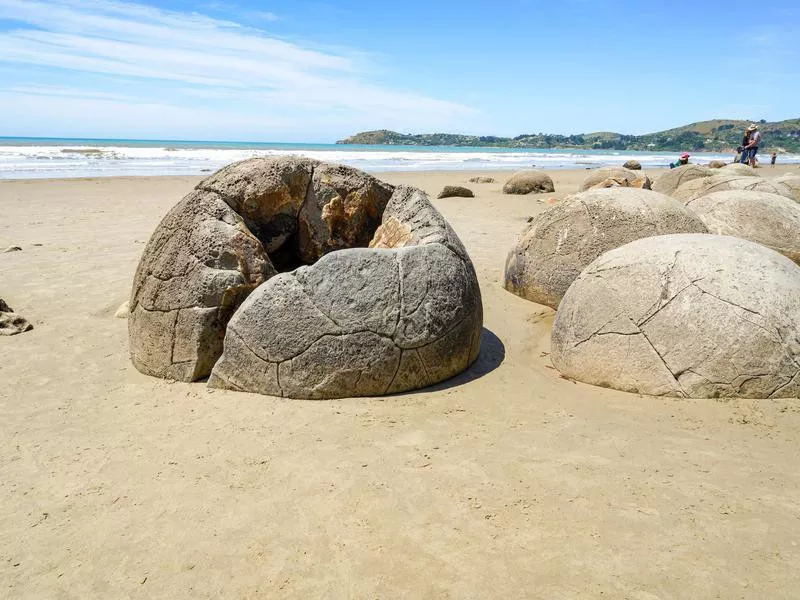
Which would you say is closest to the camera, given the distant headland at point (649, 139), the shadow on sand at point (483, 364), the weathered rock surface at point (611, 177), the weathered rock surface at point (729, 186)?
the shadow on sand at point (483, 364)

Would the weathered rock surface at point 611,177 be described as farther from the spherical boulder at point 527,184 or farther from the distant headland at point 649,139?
the distant headland at point 649,139

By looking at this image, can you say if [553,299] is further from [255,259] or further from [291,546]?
[291,546]

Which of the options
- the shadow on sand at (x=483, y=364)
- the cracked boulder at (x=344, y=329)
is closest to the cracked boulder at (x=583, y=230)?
the shadow on sand at (x=483, y=364)

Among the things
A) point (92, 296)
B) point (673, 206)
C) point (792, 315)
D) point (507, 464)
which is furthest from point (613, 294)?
point (92, 296)

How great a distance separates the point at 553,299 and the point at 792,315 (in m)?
2.47

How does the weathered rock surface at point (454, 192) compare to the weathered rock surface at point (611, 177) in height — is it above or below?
below

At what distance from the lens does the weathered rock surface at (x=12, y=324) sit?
5.50 m

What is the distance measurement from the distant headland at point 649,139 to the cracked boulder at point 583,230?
3218 inches

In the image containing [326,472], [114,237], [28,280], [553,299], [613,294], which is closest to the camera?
[326,472]

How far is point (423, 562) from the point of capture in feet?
8.25

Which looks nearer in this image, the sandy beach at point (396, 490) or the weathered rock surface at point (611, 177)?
the sandy beach at point (396, 490)

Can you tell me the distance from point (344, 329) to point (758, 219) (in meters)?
4.57

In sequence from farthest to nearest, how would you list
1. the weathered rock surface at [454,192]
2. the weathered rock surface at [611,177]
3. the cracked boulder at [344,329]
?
the weathered rock surface at [454,192]
the weathered rock surface at [611,177]
the cracked boulder at [344,329]

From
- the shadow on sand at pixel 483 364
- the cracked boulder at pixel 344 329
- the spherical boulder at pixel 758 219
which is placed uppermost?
the spherical boulder at pixel 758 219
